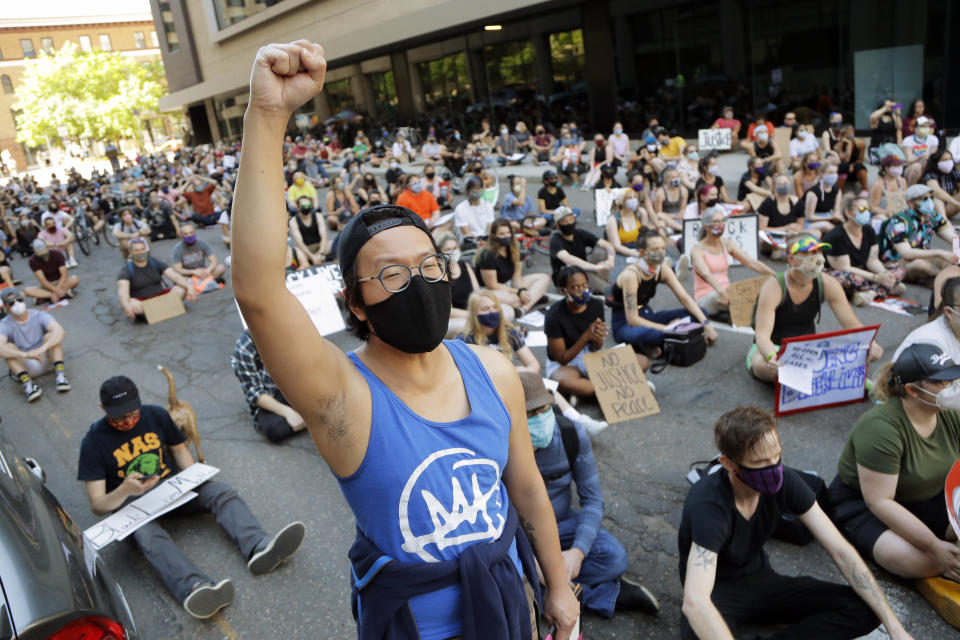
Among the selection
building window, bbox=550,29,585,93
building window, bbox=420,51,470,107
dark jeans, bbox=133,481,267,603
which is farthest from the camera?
building window, bbox=420,51,470,107

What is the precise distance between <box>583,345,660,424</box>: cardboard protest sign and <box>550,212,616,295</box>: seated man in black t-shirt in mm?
2883

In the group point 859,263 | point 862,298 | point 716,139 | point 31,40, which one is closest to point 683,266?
point 859,263

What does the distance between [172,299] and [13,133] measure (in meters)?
74.9

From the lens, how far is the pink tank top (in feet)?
25.9

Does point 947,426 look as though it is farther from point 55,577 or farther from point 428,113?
point 428,113

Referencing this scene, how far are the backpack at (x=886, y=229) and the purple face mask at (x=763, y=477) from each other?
6727 millimetres

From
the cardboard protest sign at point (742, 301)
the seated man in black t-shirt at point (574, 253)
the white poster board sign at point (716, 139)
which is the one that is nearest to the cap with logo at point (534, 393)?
the cardboard protest sign at point (742, 301)

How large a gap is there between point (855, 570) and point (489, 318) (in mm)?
3211

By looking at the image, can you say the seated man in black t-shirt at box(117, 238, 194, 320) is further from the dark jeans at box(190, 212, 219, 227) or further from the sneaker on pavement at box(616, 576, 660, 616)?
the sneaker on pavement at box(616, 576, 660, 616)

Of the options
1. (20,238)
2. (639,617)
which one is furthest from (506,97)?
(639,617)

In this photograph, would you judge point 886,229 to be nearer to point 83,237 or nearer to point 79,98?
point 83,237

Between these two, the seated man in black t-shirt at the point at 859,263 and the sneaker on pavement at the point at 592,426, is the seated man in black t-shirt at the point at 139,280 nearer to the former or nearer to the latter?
the sneaker on pavement at the point at 592,426

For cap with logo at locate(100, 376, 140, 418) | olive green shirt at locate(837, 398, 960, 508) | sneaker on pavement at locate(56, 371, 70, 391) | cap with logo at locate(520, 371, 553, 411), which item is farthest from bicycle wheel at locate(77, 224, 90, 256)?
olive green shirt at locate(837, 398, 960, 508)

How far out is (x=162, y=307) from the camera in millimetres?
10602
